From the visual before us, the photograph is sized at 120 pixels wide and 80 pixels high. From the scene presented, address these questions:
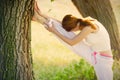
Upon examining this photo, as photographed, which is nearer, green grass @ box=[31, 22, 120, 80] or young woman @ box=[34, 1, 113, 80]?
young woman @ box=[34, 1, 113, 80]

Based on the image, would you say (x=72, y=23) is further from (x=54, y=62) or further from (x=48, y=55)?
(x=48, y=55)

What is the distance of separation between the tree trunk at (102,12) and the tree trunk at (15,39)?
2.32 meters

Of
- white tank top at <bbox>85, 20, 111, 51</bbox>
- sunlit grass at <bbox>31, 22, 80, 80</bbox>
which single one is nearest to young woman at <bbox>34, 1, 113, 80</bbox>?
white tank top at <bbox>85, 20, 111, 51</bbox>

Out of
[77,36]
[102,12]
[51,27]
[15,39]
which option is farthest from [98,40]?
[102,12]

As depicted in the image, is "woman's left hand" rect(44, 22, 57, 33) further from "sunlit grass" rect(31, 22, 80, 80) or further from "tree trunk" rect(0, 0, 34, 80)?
"sunlit grass" rect(31, 22, 80, 80)

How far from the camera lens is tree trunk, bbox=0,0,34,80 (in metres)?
4.36

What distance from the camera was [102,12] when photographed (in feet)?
22.4

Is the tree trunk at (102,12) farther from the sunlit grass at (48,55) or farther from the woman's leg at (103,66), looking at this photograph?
the woman's leg at (103,66)

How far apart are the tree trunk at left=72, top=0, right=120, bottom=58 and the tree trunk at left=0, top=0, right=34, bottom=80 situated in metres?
2.32

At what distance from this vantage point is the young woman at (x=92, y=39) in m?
5.03

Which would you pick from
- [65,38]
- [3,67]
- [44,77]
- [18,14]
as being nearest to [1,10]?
[18,14]

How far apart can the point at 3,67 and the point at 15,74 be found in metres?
0.15

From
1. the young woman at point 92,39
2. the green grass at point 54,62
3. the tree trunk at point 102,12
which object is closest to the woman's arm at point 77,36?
the young woman at point 92,39

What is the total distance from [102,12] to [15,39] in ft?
8.74
